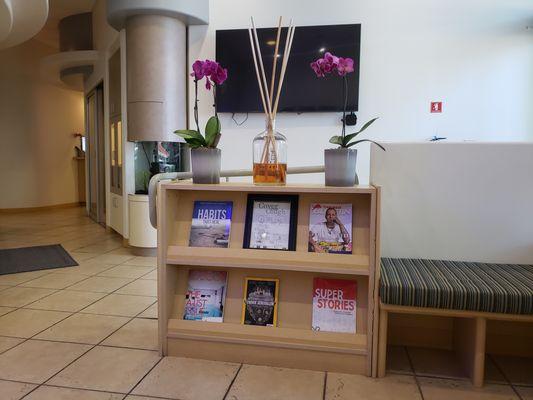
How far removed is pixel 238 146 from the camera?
4.78 metres

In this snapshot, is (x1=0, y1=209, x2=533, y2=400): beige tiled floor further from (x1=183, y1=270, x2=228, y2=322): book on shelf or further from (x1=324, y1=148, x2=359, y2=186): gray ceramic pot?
(x1=324, y1=148, x2=359, y2=186): gray ceramic pot

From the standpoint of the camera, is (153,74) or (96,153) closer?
(153,74)

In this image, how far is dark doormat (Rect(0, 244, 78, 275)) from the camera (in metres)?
4.08

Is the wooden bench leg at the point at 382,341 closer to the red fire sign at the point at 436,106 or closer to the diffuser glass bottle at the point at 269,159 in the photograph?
the diffuser glass bottle at the point at 269,159

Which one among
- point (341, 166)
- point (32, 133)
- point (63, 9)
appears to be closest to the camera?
point (341, 166)

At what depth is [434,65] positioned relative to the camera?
4348 millimetres

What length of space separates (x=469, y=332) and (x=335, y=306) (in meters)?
0.61

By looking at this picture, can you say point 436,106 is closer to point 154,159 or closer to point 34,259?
point 154,159

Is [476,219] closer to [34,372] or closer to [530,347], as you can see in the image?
[530,347]

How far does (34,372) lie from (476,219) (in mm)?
2329

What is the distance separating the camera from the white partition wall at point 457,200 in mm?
2213

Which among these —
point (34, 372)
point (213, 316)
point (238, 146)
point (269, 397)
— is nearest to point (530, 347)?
point (269, 397)

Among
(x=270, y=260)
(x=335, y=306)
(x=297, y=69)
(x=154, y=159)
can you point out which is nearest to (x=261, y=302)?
(x=270, y=260)

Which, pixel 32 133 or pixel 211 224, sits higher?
pixel 32 133
